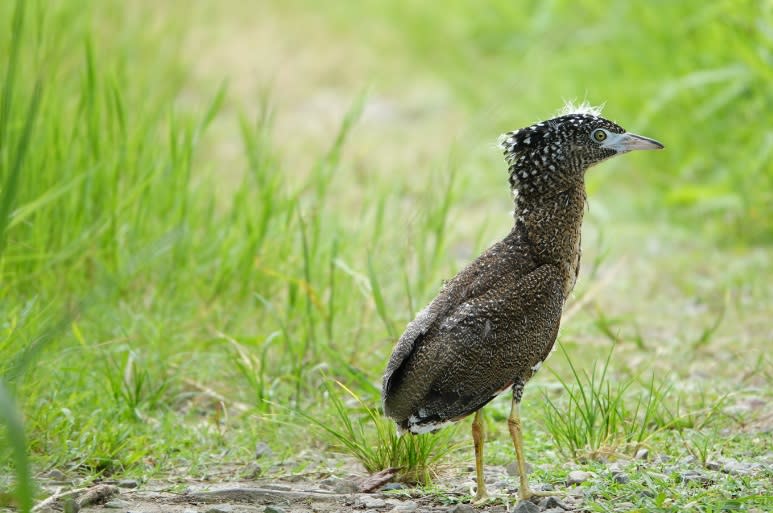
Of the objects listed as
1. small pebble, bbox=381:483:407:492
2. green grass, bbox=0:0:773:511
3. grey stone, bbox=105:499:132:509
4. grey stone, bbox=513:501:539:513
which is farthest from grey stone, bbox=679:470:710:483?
grey stone, bbox=105:499:132:509

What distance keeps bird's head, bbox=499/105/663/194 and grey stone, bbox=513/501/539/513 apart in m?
1.12

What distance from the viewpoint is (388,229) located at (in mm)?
7164

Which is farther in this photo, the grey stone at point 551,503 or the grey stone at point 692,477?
the grey stone at point 692,477

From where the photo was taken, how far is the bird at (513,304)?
3844 millimetres

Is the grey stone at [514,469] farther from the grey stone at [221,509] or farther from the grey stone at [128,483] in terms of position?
the grey stone at [128,483]

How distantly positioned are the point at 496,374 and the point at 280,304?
87.4 inches

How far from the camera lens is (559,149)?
412 cm

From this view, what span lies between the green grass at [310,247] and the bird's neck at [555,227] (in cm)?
46

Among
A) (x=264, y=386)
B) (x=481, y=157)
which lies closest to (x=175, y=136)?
(x=264, y=386)

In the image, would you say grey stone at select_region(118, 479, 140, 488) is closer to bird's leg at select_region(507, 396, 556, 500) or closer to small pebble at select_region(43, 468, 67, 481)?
small pebble at select_region(43, 468, 67, 481)

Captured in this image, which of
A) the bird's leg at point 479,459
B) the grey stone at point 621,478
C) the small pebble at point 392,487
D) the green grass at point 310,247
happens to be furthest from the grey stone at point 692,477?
the small pebble at point 392,487

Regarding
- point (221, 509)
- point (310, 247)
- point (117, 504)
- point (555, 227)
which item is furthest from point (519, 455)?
point (310, 247)

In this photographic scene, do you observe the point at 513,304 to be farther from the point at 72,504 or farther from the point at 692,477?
the point at 72,504

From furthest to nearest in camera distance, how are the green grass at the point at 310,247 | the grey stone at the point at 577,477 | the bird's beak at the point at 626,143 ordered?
the green grass at the point at 310,247 < the bird's beak at the point at 626,143 < the grey stone at the point at 577,477
